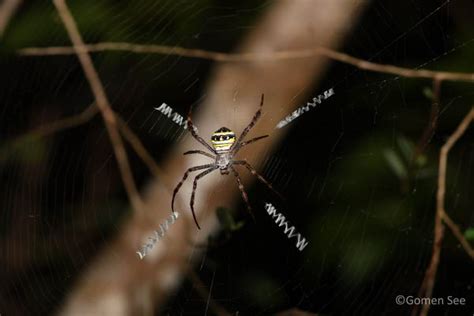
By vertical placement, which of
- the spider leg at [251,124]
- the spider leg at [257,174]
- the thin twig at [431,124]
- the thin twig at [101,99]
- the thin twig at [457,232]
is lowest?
the thin twig at [457,232]

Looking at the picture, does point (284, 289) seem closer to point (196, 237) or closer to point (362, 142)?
point (196, 237)

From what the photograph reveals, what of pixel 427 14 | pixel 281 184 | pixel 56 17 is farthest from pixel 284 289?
pixel 56 17

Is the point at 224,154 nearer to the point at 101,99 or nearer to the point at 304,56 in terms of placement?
the point at 101,99

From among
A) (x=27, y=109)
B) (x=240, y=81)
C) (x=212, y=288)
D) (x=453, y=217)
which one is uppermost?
(x=27, y=109)

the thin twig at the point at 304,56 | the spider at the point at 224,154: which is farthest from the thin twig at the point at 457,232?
the spider at the point at 224,154

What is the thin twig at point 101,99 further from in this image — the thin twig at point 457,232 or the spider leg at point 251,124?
the thin twig at point 457,232

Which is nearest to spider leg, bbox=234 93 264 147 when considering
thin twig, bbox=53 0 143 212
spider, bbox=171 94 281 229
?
spider, bbox=171 94 281 229
